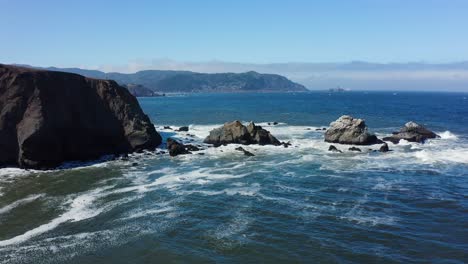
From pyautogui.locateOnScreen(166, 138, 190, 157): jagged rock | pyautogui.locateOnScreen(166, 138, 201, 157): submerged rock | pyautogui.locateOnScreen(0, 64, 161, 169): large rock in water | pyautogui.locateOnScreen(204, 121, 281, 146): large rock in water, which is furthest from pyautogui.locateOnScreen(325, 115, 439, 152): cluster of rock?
pyautogui.locateOnScreen(0, 64, 161, 169): large rock in water

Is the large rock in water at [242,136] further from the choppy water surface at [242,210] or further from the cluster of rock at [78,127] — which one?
the choppy water surface at [242,210]

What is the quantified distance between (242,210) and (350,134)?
31.2m

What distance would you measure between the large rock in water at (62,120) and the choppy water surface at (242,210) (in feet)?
10.6

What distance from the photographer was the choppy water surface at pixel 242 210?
879 inches

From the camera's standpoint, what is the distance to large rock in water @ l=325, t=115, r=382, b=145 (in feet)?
182

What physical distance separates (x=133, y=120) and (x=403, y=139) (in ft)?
120

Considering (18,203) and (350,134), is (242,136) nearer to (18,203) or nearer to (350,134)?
(350,134)

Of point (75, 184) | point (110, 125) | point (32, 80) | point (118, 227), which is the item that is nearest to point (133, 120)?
point (110, 125)

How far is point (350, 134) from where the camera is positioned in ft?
184

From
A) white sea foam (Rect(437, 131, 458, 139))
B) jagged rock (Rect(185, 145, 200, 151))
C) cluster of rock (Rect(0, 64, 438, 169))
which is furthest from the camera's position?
white sea foam (Rect(437, 131, 458, 139))

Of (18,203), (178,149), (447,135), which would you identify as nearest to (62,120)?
(178,149)

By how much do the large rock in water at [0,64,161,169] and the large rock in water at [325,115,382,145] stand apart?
23.8m

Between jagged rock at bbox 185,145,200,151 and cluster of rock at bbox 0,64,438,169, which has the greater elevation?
cluster of rock at bbox 0,64,438,169

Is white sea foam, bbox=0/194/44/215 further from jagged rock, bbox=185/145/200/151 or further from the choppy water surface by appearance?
jagged rock, bbox=185/145/200/151
